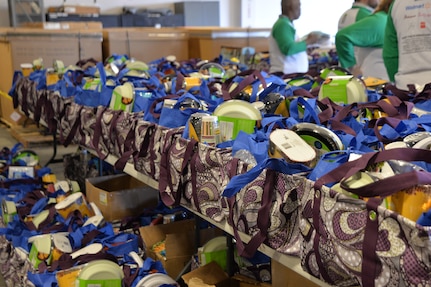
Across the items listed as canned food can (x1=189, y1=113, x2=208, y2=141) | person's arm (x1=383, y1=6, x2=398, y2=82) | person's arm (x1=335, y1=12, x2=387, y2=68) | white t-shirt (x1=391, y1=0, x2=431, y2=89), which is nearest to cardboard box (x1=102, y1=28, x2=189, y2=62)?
person's arm (x1=335, y1=12, x2=387, y2=68)

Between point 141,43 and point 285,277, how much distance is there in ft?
16.7

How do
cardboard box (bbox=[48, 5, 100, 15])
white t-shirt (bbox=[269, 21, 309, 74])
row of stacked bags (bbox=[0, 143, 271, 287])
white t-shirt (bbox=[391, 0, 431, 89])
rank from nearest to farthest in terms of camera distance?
row of stacked bags (bbox=[0, 143, 271, 287]) < white t-shirt (bbox=[391, 0, 431, 89]) < white t-shirt (bbox=[269, 21, 309, 74]) < cardboard box (bbox=[48, 5, 100, 15])

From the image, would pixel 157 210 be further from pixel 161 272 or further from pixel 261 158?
pixel 261 158

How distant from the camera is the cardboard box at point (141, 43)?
652 centimetres

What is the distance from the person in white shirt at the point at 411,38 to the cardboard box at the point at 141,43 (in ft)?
12.5

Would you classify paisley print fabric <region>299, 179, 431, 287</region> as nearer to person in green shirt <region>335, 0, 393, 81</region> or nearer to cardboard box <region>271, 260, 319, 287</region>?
cardboard box <region>271, 260, 319, 287</region>

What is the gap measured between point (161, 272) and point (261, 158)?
92 cm

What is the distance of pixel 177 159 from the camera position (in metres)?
2.02

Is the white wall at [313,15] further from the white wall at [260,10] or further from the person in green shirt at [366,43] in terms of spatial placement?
the person in green shirt at [366,43]

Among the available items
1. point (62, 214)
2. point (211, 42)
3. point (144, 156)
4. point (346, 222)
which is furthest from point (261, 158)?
point (211, 42)

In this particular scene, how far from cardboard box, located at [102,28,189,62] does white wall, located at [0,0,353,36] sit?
506cm

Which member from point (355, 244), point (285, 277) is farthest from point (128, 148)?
point (355, 244)

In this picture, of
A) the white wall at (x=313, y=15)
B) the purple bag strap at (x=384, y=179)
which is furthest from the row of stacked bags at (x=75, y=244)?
the white wall at (x=313, y=15)

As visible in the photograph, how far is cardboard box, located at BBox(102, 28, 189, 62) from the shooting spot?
652 centimetres
